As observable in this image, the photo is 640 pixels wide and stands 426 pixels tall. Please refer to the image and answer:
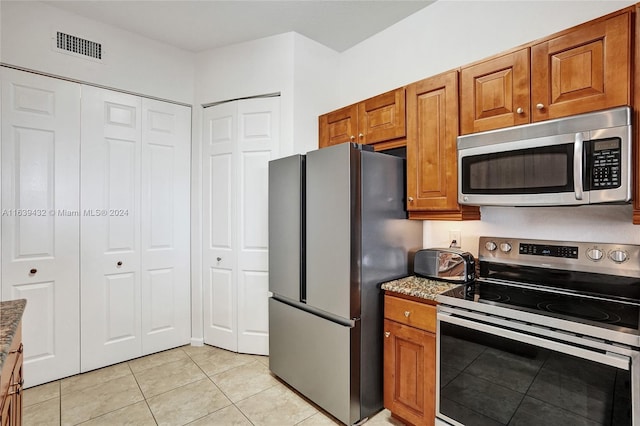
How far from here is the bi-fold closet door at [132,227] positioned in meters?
2.69

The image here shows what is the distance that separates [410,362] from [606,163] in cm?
137

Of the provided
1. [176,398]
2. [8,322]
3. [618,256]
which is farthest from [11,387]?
[618,256]

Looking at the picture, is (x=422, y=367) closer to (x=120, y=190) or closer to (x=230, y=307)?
(x=230, y=307)

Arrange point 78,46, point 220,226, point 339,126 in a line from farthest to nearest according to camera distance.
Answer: point 220,226 → point 339,126 → point 78,46

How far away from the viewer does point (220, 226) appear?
3111mm

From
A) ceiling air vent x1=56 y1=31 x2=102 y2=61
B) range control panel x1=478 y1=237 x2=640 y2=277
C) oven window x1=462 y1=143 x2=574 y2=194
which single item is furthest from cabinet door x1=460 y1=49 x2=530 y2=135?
ceiling air vent x1=56 y1=31 x2=102 y2=61

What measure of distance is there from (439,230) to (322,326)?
3.50 feet

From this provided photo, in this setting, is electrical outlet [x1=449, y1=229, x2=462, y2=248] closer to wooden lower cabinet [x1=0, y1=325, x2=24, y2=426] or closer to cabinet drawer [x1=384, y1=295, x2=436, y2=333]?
cabinet drawer [x1=384, y1=295, x2=436, y2=333]

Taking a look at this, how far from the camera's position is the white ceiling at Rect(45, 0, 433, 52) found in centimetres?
246

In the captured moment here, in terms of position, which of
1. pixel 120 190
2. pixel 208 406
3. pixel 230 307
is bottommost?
pixel 208 406

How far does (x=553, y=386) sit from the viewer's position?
1327 millimetres

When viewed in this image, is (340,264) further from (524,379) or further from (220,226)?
(220,226)

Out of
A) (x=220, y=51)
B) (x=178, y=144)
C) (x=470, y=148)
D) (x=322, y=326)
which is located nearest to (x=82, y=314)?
(x=178, y=144)

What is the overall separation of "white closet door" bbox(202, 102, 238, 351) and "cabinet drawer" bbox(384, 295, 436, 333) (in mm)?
1604
